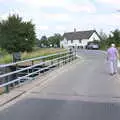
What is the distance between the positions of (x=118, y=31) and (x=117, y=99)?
65474 millimetres

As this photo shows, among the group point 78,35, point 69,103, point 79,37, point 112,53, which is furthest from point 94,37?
point 69,103

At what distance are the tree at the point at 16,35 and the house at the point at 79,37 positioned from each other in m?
57.7

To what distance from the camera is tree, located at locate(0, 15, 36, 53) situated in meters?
59.2

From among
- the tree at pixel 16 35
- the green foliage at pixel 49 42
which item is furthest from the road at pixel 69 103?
the green foliage at pixel 49 42

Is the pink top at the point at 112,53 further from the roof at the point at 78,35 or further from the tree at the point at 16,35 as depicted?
the roof at the point at 78,35

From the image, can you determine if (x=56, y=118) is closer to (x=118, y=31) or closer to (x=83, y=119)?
(x=83, y=119)

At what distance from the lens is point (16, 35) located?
59.3 m

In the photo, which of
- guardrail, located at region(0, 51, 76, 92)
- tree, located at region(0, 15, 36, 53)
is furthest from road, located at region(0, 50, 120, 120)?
tree, located at region(0, 15, 36, 53)

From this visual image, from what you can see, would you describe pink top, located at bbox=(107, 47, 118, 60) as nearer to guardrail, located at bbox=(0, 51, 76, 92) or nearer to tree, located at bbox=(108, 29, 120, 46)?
guardrail, located at bbox=(0, 51, 76, 92)

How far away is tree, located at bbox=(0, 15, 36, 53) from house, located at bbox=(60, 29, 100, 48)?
57730mm

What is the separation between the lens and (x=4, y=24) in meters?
61.6

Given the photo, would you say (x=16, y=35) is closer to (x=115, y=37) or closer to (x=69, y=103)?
(x=115, y=37)

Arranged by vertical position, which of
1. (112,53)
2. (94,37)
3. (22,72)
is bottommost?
(22,72)

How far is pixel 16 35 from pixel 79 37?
221 feet
